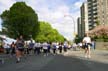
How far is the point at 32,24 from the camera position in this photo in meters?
89.9

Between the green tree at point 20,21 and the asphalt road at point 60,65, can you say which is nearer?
the asphalt road at point 60,65

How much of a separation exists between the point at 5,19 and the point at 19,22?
603 cm

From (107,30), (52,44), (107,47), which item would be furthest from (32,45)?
(107,30)

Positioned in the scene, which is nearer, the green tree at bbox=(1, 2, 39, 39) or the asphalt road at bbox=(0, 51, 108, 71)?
the asphalt road at bbox=(0, 51, 108, 71)

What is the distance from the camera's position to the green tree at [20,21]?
87000 mm

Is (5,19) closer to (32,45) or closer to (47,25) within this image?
(32,45)

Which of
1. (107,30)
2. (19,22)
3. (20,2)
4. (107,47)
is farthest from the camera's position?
(20,2)

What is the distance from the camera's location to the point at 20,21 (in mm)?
88375

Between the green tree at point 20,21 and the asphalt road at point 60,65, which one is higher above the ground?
the green tree at point 20,21

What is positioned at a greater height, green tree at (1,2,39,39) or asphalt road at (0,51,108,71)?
green tree at (1,2,39,39)

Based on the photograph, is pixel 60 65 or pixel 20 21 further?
pixel 20 21

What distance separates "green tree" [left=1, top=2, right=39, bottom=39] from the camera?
87.0 meters

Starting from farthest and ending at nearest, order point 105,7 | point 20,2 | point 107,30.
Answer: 1. point 105,7
2. point 20,2
3. point 107,30

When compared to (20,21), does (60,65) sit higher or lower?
lower
